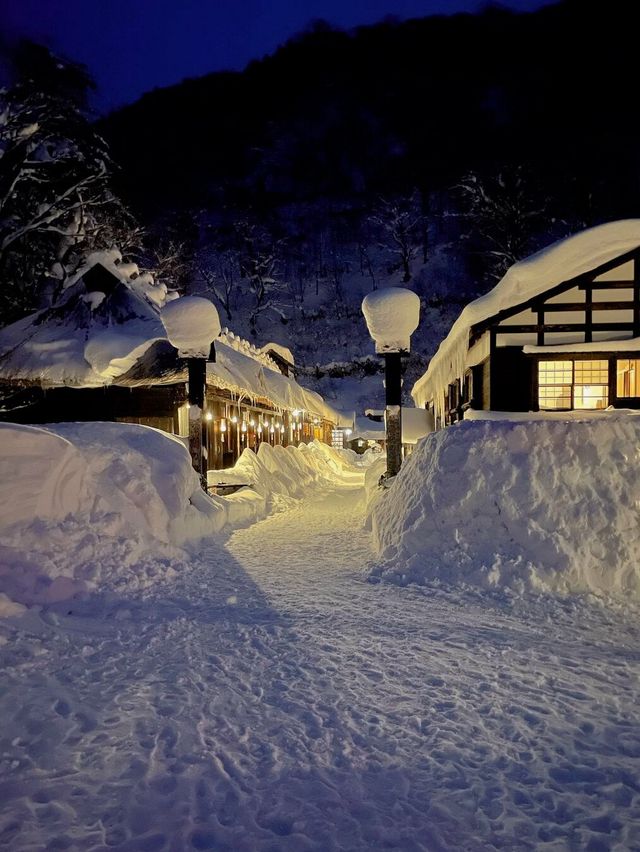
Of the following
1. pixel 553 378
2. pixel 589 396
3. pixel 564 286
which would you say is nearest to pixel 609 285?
pixel 564 286

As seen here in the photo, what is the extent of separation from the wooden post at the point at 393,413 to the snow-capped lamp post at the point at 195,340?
410 centimetres

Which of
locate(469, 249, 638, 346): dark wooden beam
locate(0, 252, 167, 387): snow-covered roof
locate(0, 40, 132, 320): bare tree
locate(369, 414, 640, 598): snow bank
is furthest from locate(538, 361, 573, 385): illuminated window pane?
locate(0, 40, 132, 320): bare tree

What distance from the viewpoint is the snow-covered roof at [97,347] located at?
44.4 ft

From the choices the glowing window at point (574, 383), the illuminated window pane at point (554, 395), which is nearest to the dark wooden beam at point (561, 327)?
the glowing window at point (574, 383)

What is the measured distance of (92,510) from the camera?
268 inches

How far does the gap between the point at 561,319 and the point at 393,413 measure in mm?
4973

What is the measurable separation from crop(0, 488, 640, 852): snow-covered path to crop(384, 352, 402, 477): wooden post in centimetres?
572

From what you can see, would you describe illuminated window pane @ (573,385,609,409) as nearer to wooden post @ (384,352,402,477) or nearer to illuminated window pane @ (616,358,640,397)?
illuminated window pane @ (616,358,640,397)

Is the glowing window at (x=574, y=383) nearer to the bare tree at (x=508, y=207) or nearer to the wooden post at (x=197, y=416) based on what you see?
the wooden post at (x=197, y=416)

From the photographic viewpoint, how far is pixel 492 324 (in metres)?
11.8

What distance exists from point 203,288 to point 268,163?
3476 cm

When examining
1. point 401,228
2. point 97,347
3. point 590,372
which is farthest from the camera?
point 401,228

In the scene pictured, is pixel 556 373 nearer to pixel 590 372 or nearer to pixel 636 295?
pixel 590 372

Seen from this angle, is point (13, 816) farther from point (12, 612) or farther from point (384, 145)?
point (384, 145)
